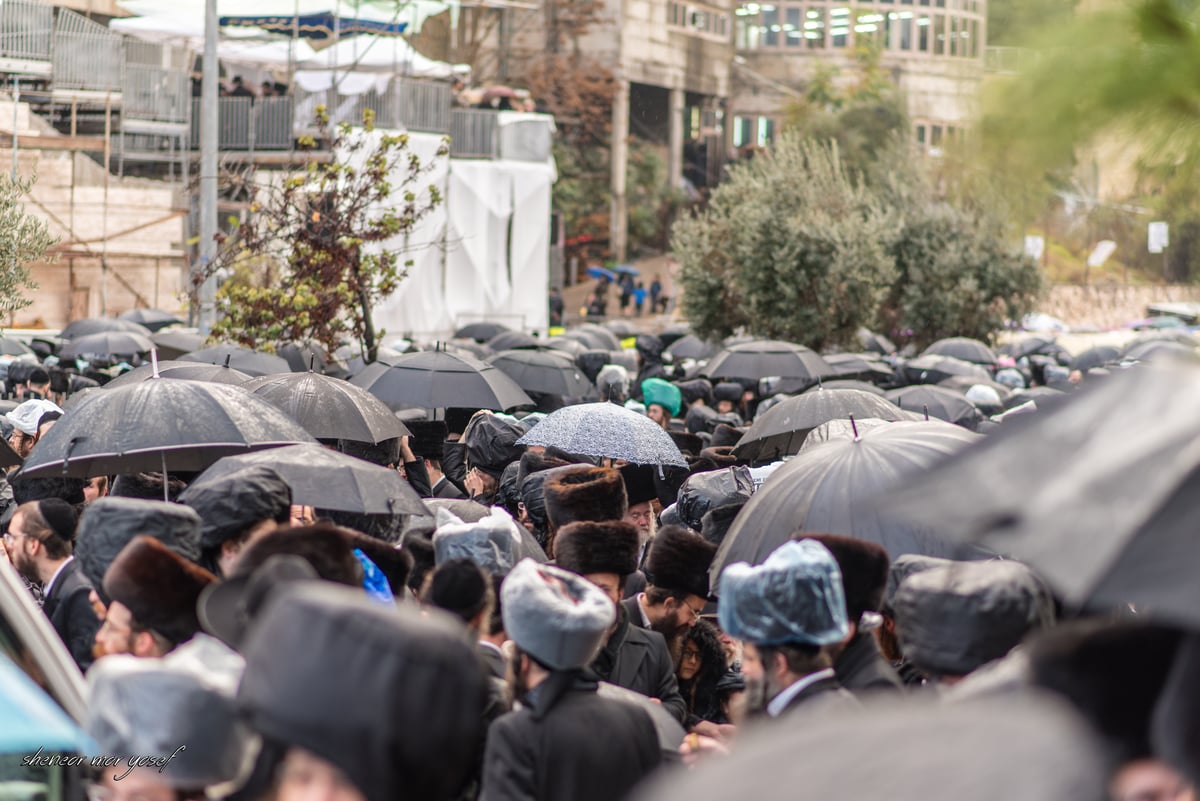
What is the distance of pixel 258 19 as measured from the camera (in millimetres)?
34531

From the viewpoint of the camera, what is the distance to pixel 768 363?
16.2m

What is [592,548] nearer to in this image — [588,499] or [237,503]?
[588,499]

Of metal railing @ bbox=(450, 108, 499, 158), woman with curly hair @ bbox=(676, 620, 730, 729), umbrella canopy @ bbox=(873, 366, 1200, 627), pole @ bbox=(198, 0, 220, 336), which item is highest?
metal railing @ bbox=(450, 108, 499, 158)

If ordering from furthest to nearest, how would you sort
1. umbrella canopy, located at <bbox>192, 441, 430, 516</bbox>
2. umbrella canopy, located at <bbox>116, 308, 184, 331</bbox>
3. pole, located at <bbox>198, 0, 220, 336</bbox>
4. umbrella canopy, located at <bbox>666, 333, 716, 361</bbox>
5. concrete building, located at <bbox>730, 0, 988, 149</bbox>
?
concrete building, located at <bbox>730, 0, 988, 149</bbox> → umbrella canopy, located at <bbox>116, 308, 184, 331</bbox> → umbrella canopy, located at <bbox>666, 333, 716, 361</bbox> → pole, located at <bbox>198, 0, 220, 336</bbox> → umbrella canopy, located at <bbox>192, 441, 430, 516</bbox>

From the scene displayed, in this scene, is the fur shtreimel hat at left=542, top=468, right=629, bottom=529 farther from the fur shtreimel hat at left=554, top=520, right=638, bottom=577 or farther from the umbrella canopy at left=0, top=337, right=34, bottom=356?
the umbrella canopy at left=0, top=337, right=34, bottom=356

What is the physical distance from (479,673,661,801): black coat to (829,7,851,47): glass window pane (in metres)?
71.7

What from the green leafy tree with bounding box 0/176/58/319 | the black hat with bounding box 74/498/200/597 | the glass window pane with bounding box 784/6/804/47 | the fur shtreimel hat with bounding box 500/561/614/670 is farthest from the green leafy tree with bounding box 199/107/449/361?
the glass window pane with bounding box 784/6/804/47

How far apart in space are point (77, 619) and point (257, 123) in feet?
100.0

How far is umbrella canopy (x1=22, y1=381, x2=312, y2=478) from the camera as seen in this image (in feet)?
22.9

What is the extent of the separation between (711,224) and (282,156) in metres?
10.7

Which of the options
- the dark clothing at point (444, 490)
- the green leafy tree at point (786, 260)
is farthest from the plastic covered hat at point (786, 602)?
the green leafy tree at point (786, 260)

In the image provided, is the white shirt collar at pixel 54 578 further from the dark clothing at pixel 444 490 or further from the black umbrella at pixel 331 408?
the dark clothing at pixel 444 490

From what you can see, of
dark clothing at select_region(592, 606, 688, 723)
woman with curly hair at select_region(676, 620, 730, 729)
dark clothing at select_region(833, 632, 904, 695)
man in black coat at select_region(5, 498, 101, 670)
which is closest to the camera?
dark clothing at select_region(833, 632, 904, 695)

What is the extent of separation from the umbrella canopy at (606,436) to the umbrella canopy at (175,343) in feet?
34.3
